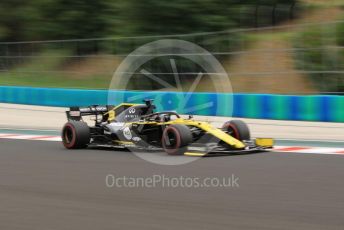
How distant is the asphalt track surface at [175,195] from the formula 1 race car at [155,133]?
0.27 metres

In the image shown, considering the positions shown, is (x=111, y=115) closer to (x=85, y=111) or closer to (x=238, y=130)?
(x=85, y=111)

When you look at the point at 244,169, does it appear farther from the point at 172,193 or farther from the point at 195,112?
the point at 195,112

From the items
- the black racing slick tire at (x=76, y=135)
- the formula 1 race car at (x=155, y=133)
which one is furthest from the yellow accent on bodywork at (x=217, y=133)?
the black racing slick tire at (x=76, y=135)

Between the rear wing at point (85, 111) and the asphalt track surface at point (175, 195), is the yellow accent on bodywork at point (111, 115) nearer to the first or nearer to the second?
the rear wing at point (85, 111)

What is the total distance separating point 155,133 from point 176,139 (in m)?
0.74

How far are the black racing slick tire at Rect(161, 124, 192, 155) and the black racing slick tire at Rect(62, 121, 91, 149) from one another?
177cm

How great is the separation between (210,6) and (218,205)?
16801 mm

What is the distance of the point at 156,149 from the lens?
383 inches

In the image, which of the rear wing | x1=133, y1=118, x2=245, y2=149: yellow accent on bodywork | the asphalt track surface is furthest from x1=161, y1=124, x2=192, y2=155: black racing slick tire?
the rear wing

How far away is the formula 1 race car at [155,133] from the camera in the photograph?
30.3 feet

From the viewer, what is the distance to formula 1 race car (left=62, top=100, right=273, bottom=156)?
9.24 m

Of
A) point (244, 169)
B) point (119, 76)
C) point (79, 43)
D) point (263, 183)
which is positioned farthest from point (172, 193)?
point (79, 43)

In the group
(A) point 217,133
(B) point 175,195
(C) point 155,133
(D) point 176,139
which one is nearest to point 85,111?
(C) point 155,133

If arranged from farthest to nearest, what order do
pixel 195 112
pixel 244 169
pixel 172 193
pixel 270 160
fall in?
pixel 195 112
pixel 270 160
pixel 244 169
pixel 172 193
